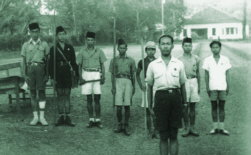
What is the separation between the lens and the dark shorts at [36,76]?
27.9 feet

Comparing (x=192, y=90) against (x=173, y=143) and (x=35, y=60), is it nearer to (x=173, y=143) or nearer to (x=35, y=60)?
(x=173, y=143)

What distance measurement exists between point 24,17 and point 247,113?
39546mm

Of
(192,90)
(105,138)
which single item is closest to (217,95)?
(192,90)

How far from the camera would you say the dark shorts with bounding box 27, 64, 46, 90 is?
850 cm

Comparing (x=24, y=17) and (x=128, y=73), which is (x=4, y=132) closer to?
(x=128, y=73)

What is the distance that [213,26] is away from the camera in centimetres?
9431

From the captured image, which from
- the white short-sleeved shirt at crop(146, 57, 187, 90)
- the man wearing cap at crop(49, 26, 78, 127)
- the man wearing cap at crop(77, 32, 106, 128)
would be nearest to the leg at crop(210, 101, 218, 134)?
the man wearing cap at crop(77, 32, 106, 128)

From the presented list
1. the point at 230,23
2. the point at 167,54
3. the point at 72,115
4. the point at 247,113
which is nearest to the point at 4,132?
the point at 72,115

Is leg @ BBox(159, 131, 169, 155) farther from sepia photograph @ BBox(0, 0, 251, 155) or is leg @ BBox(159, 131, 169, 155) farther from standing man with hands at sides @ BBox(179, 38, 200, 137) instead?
standing man with hands at sides @ BBox(179, 38, 200, 137)

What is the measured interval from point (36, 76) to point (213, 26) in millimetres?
88792

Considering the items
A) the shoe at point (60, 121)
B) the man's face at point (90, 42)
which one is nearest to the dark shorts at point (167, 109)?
the man's face at point (90, 42)

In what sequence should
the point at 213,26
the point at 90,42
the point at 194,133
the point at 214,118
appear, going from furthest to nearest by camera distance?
1. the point at 213,26
2. the point at 90,42
3. the point at 214,118
4. the point at 194,133

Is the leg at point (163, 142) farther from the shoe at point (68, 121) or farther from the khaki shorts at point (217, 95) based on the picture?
the shoe at point (68, 121)

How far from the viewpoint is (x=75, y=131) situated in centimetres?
818
